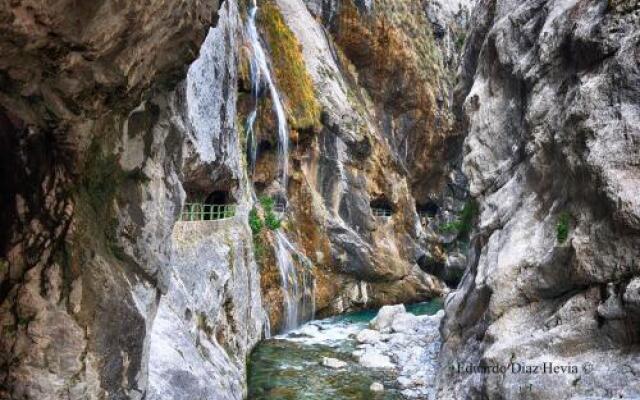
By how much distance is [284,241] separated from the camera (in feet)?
76.6

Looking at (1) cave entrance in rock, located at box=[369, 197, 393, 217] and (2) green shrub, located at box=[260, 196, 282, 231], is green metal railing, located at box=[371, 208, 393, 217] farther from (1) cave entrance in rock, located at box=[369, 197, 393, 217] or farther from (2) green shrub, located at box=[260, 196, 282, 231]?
(2) green shrub, located at box=[260, 196, 282, 231]

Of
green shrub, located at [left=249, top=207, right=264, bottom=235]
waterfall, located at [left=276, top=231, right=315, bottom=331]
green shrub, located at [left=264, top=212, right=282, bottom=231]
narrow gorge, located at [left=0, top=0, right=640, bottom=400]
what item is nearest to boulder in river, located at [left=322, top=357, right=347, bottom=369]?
narrow gorge, located at [left=0, top=0, right=640, bottom=400]

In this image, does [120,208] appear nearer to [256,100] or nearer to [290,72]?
[256,100]

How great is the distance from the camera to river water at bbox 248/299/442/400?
527 inches

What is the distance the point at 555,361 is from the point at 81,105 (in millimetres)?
9225

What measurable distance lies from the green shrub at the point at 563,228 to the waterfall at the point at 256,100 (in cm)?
1499

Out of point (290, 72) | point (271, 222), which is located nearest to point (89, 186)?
point (271, 222)

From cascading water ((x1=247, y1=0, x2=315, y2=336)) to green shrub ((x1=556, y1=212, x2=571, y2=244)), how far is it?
12.8m

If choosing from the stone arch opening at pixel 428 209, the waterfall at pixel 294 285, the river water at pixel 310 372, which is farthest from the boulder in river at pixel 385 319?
the stone arch opening at pixel 428 209

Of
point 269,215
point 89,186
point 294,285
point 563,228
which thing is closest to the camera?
point 89,186

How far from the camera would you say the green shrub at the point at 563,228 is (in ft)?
34.7

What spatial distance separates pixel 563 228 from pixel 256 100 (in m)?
15.9

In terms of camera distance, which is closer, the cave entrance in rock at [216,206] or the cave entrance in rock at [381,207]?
the cave entrance in rock at [216,206]
